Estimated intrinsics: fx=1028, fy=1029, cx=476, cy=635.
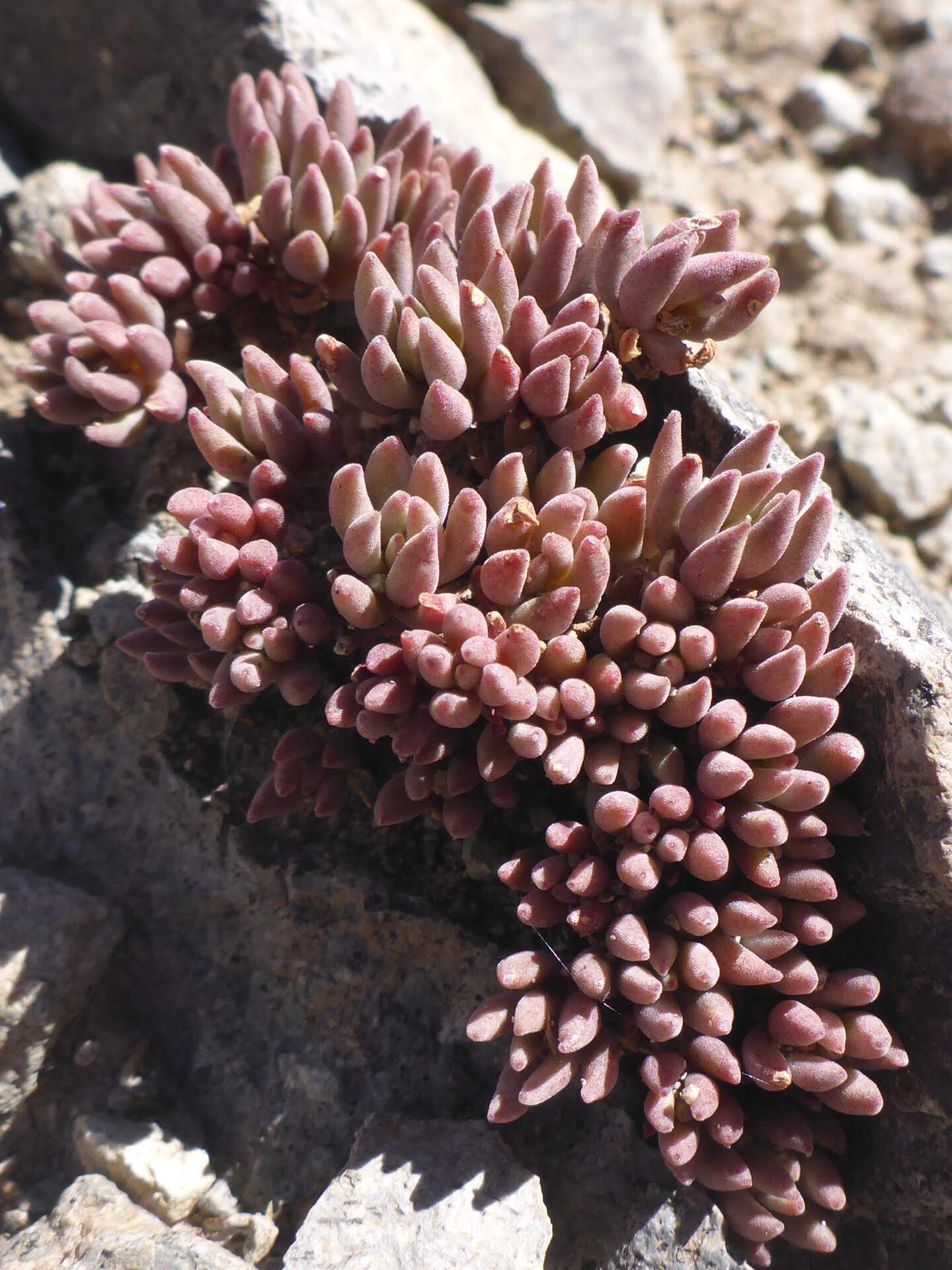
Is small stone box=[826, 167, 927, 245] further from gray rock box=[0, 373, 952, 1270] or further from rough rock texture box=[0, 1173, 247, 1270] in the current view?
rough rock texture box=[0, 1173, 247, 1270]

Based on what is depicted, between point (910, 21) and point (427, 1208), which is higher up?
point (910, 21)

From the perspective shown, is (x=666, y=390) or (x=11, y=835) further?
(x=11, y=835)

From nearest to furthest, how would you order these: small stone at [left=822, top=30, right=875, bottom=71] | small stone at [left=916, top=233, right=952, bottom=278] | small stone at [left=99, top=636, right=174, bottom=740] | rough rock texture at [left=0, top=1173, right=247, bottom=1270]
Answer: rough rock texture at [left=0, top=1173, right=247, bottom=1270] → small stone at [left=99, top=636, right=174, bottom=740] → small stone at [left=916, top=233, right=952, bottom=278] → small stone at [left=822, top=30, right=875, bottom=71]

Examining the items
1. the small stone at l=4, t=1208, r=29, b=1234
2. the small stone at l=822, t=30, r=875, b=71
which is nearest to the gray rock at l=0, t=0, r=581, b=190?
the small stone at l=822, t=30, r=875, b=71

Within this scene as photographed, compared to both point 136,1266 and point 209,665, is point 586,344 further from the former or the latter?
point 136,1266

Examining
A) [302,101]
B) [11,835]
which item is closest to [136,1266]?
[11,835]

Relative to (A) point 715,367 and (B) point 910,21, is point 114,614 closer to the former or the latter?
(A) point 715,367

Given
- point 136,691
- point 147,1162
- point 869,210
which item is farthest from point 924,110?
point 147,1162
